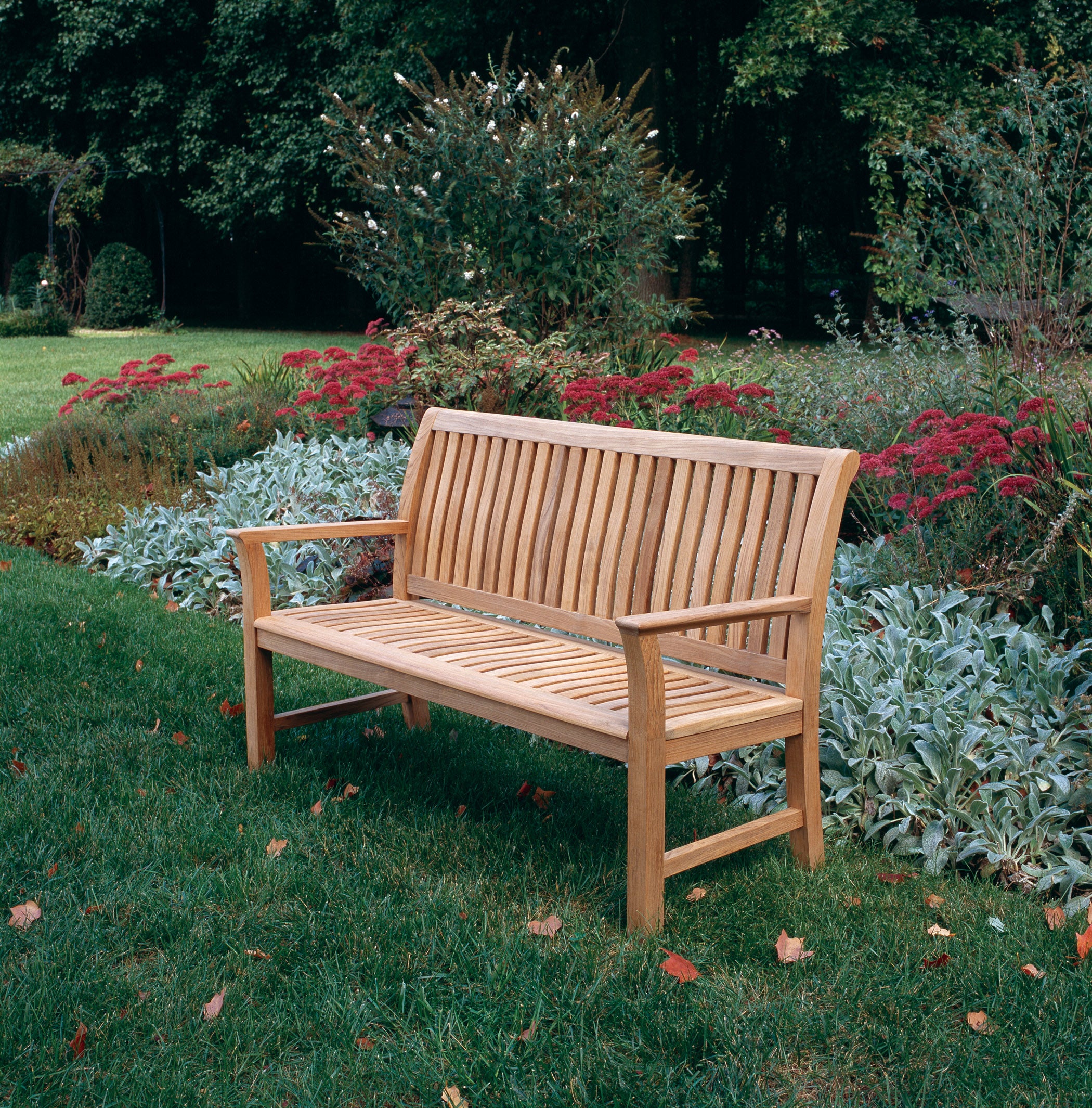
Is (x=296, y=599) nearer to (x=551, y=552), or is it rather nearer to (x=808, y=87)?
(x=551, y=552)

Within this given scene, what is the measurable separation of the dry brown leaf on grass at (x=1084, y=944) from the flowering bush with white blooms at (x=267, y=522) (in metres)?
3.80

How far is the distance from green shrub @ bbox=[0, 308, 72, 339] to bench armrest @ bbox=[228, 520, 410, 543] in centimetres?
1918

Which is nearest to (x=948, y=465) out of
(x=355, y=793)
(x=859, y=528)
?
(x=859, y=528)

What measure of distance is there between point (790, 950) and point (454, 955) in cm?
→ 79

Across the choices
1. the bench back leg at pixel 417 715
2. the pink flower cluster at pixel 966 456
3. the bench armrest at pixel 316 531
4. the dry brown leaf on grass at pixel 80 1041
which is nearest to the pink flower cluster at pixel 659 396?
the pink flower cluster at pixel 966 456

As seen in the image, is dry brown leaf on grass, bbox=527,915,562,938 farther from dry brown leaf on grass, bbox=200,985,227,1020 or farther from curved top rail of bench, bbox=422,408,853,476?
curved top rail of bench, bbox=422,408,853,476

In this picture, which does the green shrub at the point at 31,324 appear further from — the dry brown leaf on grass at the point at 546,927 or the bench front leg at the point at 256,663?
the dry brown leaf on grass at the point at 546,927

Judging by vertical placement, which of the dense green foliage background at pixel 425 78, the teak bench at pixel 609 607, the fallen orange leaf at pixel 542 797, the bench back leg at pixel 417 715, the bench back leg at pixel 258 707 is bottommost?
the fallen orange leaf at pixel 542 797

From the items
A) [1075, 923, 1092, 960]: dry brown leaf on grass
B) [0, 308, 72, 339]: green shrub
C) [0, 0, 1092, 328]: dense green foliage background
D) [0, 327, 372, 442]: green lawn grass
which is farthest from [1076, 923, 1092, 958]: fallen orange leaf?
[0, 308, 72, 339]: green shrub

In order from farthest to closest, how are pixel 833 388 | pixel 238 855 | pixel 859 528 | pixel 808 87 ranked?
pixel 808 87, pixel 833 388, pixel 859 528, pixel 238 855

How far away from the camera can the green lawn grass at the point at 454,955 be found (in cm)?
228

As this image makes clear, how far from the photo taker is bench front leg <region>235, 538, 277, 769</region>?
394cm

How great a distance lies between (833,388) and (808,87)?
19167 millimetres

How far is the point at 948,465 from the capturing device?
4160mm
